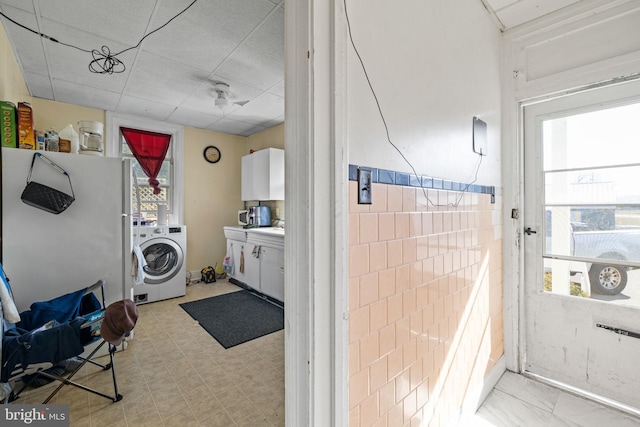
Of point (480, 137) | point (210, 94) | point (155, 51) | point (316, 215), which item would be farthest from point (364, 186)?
point (210, 94)

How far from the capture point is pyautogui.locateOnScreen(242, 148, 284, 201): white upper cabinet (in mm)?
3969

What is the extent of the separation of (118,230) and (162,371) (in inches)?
48.2

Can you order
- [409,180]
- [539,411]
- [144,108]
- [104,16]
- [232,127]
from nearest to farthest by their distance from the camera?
1. [409,180]
2. [539,411]
3. [104,16]
4. [144,108]
5. [232,127]

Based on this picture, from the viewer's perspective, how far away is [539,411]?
1643mm

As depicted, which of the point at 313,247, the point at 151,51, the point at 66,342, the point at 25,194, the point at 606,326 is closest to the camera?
the point at 313,247

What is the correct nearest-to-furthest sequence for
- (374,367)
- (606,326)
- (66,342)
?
(374,367)
(66,342)
(606,326)

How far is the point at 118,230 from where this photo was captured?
233 centimetres

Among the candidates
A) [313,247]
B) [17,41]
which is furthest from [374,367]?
[17,41]

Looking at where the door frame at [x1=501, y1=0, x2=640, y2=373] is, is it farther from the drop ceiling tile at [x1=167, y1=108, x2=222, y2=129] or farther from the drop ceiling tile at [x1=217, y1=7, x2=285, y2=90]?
the drop ceiling tile at [x1=167, y1=108, x2=222, y2=129]

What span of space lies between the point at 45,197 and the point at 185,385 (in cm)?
173

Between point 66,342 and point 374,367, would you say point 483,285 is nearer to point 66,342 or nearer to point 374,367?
point 374,367

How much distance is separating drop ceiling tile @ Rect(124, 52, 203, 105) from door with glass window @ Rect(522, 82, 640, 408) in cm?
305

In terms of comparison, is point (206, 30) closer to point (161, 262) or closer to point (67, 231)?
point (67, 231)

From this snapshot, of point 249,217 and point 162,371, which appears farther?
point 249,217
